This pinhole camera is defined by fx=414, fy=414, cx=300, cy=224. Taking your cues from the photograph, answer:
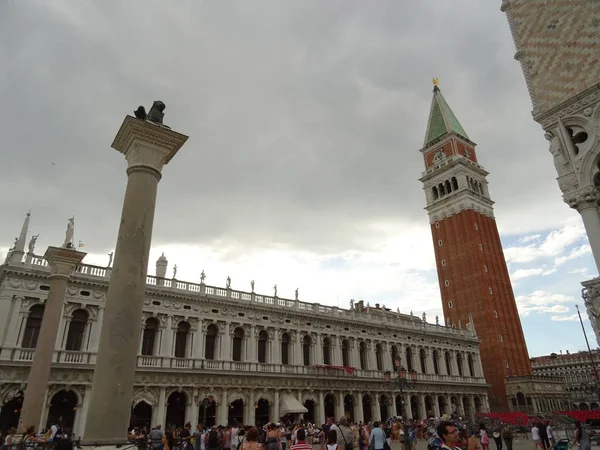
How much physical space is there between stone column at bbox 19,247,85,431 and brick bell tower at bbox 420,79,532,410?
162ft

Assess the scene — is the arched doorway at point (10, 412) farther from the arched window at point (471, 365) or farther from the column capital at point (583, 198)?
the arched window at point (471, 365)

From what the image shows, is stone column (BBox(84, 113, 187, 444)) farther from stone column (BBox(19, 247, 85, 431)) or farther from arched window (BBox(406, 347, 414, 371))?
arched window (BBox(406, 347, 414, 371))

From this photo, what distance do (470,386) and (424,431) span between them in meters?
18.1

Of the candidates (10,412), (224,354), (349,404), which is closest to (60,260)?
(10,412)

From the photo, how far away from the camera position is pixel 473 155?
222ft

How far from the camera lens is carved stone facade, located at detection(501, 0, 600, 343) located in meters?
10.4

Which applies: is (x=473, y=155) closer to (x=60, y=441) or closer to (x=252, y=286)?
(x=252, y=286)

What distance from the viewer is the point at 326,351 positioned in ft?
122

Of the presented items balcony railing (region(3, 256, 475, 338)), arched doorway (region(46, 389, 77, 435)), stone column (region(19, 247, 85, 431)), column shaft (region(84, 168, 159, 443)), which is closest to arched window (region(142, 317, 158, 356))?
Result: balcony railing (region(3, 256, 475, 338))

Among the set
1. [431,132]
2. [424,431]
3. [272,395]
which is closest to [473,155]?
[431,132]

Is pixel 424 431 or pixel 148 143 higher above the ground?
pixel 148 143

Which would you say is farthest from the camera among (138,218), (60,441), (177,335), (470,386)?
(470,386)

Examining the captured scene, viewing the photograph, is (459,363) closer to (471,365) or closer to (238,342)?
(471,365)

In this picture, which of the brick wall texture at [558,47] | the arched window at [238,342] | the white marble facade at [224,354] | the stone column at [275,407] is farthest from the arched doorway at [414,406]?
the brick wall texture at [558,47]
